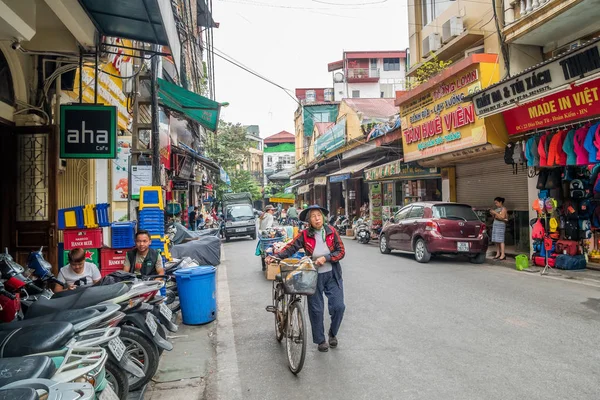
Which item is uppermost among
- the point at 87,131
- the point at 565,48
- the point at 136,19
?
the point at 565,48

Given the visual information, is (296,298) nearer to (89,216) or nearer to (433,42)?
(89,216)

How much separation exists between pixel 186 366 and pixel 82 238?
9.38 feet

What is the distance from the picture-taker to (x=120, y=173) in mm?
9922

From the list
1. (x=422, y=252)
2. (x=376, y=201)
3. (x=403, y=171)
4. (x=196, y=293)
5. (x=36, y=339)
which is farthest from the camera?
(x=376, y=201)

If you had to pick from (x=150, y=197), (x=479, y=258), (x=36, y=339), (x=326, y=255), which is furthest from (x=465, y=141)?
(x=36, y=339)

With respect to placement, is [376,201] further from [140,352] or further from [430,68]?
[140,352]

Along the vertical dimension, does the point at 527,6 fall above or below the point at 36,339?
above

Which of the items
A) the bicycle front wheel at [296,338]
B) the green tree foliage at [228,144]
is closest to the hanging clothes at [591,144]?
the bicycle front wheel at [296,338]

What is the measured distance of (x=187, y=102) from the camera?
11.1 m

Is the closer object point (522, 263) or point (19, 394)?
point (19, 394)

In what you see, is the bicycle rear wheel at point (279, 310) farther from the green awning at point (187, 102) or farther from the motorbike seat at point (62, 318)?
the green awning at point (187, 102)

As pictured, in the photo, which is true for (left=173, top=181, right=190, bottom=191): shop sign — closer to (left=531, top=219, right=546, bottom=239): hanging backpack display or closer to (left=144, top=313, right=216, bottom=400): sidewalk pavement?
(left=144, top=313, right=216, bottom=400): sidewalk pavement

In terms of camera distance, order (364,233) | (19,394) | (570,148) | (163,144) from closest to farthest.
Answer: (19,394) < (570,148) < (163,144) < (364,233)

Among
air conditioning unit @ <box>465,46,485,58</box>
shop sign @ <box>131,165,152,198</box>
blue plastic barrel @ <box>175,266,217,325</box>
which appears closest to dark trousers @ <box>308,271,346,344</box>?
blue plastic barrel @ <box>175,266,217,325</box>
